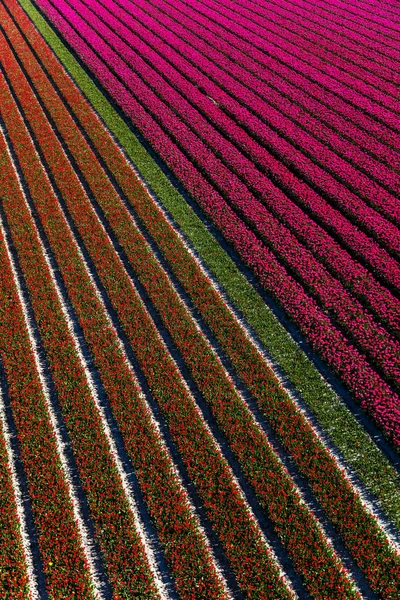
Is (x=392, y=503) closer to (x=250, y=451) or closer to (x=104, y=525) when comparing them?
(x=250, y=451)

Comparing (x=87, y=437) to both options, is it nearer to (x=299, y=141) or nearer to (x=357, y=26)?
(x=299, y=141)

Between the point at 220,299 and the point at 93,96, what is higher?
the point at 93,96

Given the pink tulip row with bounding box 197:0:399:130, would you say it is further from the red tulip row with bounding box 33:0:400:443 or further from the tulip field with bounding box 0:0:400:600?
the red tulip row with bounding box 33:0:400:443

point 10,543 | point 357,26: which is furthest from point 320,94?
point 10,543

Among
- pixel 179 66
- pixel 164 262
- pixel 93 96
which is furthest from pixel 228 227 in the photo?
pixel 179 66

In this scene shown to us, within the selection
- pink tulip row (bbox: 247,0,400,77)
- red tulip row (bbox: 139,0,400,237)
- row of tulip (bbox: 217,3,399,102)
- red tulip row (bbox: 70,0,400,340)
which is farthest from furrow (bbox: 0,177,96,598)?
pink tulip row (bbox: 247,0,400,77)

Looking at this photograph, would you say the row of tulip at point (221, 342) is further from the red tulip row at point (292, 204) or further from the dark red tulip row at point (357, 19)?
the dark red tulip row at point (357, 19)
